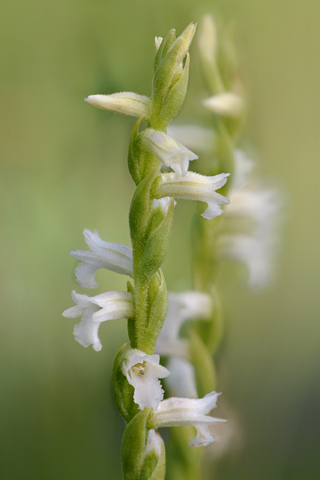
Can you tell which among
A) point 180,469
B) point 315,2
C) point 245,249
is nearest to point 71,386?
point 180,469

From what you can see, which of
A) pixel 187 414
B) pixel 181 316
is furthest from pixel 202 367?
pixel 187 414

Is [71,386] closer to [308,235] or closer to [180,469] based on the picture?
[180,469]

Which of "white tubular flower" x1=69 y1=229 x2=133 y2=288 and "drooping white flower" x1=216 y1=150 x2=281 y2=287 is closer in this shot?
"white tubular flower" x1=69 y1=229 x2=133 y2=288

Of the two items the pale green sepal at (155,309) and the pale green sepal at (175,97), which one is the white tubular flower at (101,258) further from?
the pale green sepal at (175,97)

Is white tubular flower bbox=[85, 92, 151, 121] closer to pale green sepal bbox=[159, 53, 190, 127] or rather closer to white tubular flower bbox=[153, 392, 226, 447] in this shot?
pale green sepal bbox=[159, 53, 190, 127]

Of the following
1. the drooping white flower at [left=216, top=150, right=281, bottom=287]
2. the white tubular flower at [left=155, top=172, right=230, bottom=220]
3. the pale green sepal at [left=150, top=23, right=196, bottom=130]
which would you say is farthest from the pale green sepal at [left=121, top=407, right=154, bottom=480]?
the drooping white flower at [left=216, top=150, right=281, bottom=287]

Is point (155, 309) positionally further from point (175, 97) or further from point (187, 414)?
point (175, 97)

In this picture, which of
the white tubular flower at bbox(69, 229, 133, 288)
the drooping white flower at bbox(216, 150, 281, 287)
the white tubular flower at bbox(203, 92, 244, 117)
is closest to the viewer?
the white tubular flower at bbox(69, 229, 133, 288)

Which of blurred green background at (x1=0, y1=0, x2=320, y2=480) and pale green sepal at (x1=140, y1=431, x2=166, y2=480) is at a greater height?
blurred green background at (x1=0, y1=0, x2=320, y2=480)
